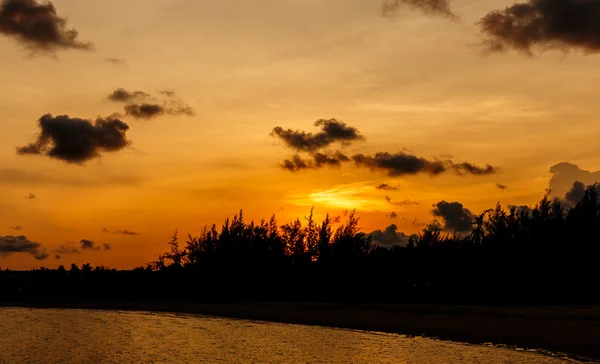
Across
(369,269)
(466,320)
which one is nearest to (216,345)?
(466,320)

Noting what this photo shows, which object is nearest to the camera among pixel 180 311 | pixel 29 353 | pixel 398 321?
A: pixel 29 353

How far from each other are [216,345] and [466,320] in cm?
1706

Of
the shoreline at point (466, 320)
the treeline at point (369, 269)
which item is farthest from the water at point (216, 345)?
the treeline at point (369, 269)

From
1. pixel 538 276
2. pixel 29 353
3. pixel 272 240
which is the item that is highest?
pixel 272 240

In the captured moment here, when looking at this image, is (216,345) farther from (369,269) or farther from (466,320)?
(369,269)

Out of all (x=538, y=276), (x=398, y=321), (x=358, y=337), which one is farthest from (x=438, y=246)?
(x=358, y=337)

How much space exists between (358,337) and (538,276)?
27551 mm

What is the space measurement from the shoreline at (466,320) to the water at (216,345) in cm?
221

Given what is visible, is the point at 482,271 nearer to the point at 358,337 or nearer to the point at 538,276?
the point at 538,276

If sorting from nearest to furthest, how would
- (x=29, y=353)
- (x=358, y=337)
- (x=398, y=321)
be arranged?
(x=29, y=353)
(x=358, y=337)
(x=398, y=321)

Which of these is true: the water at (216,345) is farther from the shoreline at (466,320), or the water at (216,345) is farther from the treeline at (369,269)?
the treeline at (369,269)

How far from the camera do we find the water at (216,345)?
35.8m

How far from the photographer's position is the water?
117ft

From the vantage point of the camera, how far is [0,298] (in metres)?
101
